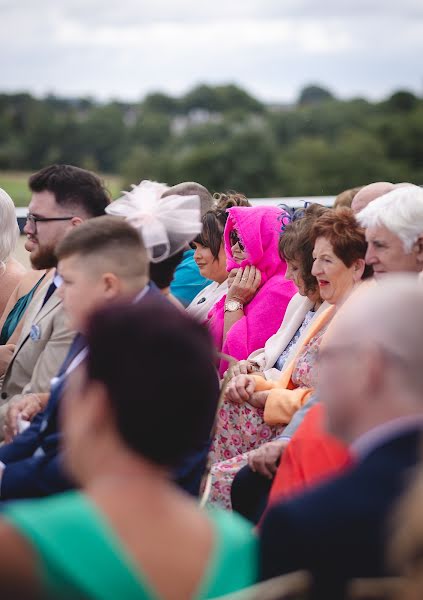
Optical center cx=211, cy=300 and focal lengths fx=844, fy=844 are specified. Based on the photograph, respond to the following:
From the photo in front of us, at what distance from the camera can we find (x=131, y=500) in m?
1.43

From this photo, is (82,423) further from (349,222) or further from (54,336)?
(349,222)

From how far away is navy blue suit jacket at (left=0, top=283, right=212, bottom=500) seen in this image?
2770 mm

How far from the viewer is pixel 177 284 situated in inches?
213

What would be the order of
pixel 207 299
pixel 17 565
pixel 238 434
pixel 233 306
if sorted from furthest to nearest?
pixel 207 299 → pixel 233 306 → pixel 238 434 → pixel 17 565

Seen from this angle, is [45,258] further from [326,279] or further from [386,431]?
[386,431]

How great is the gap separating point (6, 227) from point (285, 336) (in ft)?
5.68

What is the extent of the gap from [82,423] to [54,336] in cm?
198

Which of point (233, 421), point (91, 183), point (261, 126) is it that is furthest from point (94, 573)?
point (261, 126)

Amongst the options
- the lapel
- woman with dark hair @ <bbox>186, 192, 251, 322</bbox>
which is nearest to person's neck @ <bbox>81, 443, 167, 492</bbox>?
the lapel

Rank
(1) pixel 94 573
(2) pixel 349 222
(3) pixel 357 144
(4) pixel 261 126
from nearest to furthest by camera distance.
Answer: (1) pixel 94 573, (2) pixel 349 222, (3) pixel 357 144, (4) pixel 261 126

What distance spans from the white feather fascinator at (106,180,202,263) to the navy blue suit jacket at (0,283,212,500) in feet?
1.46

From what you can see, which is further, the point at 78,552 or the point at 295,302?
the point at 295,302

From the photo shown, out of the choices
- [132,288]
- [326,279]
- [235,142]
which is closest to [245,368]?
[326,279]

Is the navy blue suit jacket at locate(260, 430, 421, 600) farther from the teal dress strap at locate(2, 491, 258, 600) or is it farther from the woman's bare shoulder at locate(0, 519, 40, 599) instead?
the woman's bare shoulder at locate(0, 519, 40, 599)
